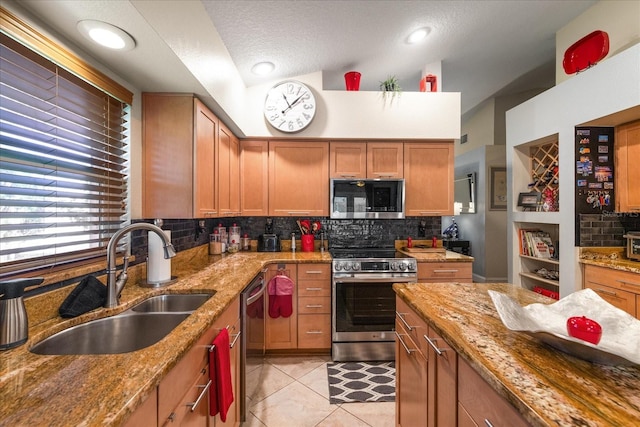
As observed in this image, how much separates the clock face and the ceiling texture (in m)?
0.14

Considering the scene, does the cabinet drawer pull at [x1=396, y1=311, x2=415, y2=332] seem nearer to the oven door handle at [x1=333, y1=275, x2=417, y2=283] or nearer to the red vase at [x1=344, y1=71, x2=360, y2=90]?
the oven door handle at [x1=333, y1=275, x2=417, y2=283]

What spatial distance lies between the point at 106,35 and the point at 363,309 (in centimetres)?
259

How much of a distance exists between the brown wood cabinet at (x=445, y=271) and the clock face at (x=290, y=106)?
1.87 meters

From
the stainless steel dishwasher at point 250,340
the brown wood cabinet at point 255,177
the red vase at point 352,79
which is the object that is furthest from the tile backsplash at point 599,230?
the brown wood cabinet at point 255,177

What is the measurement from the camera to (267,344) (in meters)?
2.81

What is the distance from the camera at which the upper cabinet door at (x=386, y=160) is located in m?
3.24

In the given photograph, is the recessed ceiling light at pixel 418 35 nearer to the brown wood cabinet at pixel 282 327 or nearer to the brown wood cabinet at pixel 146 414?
the brown wood cabinet at pixel 282 327

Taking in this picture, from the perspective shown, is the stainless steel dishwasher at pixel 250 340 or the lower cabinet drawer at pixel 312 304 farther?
the lower cabinet drawer at pixel 312 304

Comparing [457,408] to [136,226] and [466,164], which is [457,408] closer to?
[136,226]

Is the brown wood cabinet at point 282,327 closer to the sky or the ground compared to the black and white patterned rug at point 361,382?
closer to the sky

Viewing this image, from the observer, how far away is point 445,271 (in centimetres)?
287

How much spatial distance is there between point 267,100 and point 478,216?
4.14m

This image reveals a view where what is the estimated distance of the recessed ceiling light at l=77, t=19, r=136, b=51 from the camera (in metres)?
1.26

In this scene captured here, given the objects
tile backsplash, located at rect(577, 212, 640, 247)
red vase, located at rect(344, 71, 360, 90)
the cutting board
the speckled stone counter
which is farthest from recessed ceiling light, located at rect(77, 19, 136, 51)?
tile backsplash, located at rect(577, 212, 640, 247)
